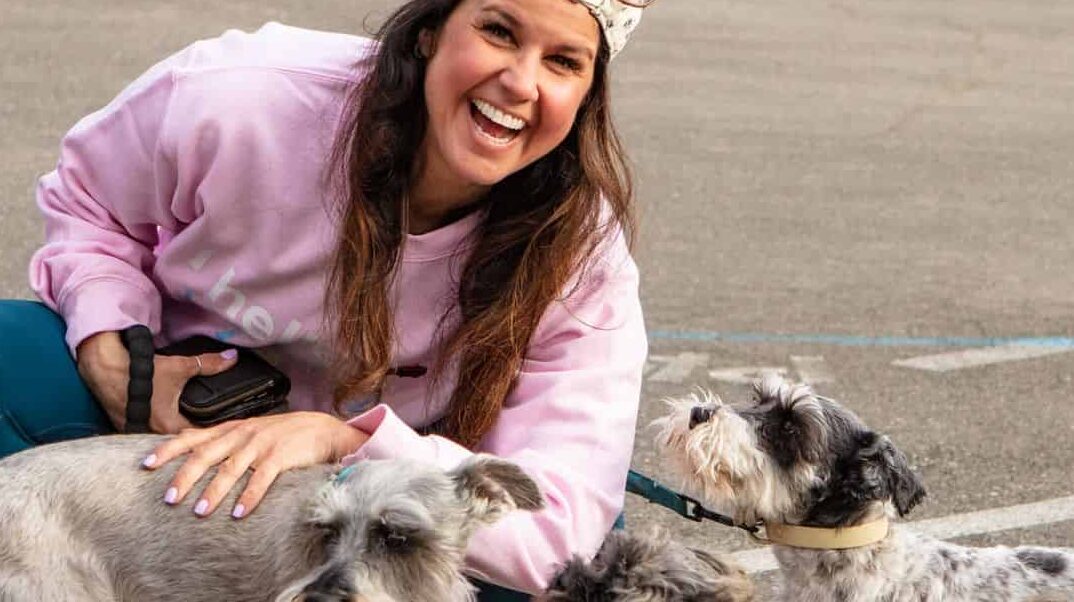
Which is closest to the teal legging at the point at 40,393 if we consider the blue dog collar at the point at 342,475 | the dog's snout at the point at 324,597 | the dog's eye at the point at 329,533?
the blue dog collar at the point at 342,475

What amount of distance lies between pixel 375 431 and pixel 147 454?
20.3 inches

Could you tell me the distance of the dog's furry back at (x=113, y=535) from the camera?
3174 millimetres

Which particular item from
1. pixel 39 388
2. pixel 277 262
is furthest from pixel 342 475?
pixel 39 388

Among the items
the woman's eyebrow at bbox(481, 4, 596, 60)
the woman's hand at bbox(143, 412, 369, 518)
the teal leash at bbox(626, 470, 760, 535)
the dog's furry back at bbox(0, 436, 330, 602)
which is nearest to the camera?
the dog's furry back at bbox(0, 436, 330, 602)

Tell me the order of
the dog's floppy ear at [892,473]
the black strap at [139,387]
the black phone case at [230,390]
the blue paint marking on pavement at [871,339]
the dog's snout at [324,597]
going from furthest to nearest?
the blue paint marking on pavement at [871,339] → the dog's floppy ear at [892,473] → the black phone case at [230,390] → the black strap at [139,387] → the dog's snout at [324,597]

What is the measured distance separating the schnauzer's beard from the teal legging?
0.69 m

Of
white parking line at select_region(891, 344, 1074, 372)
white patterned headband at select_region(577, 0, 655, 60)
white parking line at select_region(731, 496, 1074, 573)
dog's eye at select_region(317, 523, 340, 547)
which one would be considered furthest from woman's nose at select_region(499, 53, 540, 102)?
white parking line at select_region(891, 344, 1074, 372)

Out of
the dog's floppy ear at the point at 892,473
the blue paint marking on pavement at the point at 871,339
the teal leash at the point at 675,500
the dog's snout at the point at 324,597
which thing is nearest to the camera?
the dog's snout at the point at 324,597

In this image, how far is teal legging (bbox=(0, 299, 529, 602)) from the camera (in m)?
3.78

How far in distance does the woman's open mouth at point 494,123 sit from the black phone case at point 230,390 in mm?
880

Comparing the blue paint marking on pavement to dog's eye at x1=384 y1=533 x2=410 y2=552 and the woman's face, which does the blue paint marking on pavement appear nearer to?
the woman's face

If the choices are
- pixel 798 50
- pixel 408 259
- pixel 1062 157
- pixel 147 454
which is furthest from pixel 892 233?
pixel 147 454

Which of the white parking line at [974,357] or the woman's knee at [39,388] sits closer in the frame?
the woman's knee at [39,388]

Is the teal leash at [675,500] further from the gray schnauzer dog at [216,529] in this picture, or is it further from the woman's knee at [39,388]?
the woman's knee at [39,388]
